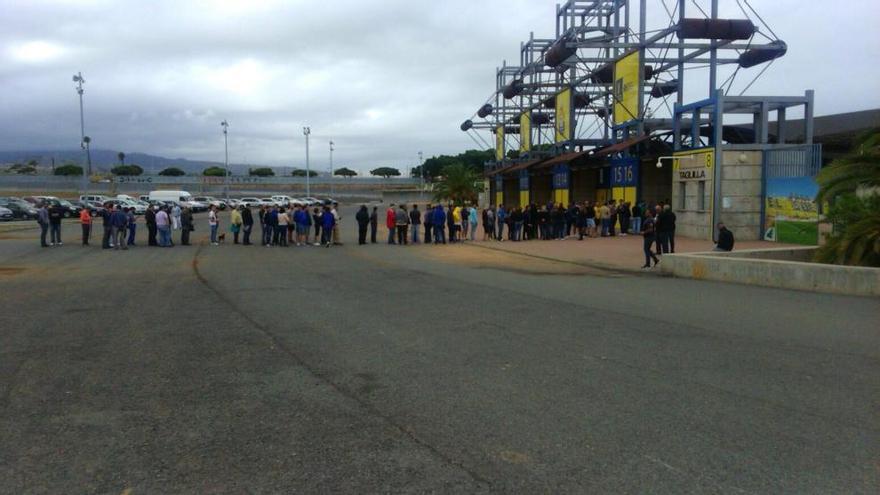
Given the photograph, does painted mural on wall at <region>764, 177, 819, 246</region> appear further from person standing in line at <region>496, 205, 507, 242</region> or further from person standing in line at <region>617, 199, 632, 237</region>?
person standing in line at <region>496, 205, 507, 242</region>

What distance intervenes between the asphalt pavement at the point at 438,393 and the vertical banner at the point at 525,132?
37589mm

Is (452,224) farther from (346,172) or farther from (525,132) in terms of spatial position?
(346,172)

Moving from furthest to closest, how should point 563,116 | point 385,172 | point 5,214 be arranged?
point 385,172
point 5,214
point 563,116

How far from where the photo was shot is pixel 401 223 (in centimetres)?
2577

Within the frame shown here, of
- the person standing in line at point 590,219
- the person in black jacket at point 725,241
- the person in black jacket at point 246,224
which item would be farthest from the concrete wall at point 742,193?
the person in black jacket at point 246,224

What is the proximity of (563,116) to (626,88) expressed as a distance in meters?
9.20

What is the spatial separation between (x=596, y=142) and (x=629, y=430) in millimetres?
36148

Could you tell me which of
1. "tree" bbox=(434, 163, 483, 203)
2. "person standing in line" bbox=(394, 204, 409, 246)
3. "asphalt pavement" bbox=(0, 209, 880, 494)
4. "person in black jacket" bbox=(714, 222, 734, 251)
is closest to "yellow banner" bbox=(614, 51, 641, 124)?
"person standing in line" bbox=(394, 204, 409, 246)

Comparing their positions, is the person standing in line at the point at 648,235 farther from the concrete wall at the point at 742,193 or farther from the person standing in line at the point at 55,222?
the person standing in line at the point at 55,222

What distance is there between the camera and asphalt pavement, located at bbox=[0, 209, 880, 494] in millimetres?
4453

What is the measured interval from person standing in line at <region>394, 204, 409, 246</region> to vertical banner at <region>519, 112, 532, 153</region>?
978 inches

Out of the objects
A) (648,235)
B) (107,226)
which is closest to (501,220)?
(648,235)

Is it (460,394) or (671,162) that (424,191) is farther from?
(460,394)

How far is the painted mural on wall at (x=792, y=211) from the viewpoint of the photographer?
68.5 ft
